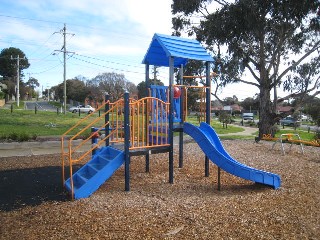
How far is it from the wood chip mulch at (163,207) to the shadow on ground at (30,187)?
1 centimetres

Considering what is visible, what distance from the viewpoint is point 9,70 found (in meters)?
76.3

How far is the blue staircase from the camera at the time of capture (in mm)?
5590

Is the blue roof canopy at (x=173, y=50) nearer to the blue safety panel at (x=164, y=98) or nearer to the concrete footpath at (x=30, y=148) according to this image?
the blue safety panel at (x=164, y=98)

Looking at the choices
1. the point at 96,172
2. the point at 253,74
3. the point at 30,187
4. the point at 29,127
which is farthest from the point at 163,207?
the point at 29,127

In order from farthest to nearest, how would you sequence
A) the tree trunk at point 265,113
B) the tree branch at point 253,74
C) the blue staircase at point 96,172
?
the tree branch at point 253,74 → the tree trunk at point 265,113 → the blue staircase at point 96,172

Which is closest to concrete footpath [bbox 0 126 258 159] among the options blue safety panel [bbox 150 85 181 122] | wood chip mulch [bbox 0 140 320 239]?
wood chip mulch [bbox 0 140 320 239]

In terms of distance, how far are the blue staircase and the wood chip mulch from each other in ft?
0.76

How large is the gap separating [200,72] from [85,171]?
1410 cm

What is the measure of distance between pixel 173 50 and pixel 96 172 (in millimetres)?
2991

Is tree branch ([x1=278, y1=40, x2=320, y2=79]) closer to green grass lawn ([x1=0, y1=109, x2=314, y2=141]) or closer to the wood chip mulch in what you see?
green grass lawn ([x1=0, y1=109, x2=314, y2=141])

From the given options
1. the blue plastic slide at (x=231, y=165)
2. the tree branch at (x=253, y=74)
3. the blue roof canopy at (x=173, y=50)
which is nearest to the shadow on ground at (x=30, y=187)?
the blue plastic slide at (x=231, y=165)

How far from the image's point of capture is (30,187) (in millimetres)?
6379

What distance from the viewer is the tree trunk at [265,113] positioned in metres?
17.5

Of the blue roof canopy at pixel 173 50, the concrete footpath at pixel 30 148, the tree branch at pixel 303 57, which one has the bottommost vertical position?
the concrete footpath at pixel 30 148
